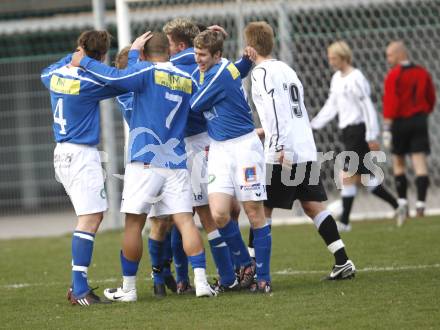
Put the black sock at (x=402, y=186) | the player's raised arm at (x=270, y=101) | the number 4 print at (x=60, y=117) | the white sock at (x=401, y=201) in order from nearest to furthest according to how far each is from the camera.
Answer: the number 4 print at (x=60, y=117)
the player's raised arm at (x=270, y=101)
the white sock at (x=401, y=201)
the black sock at (x=402, y=186)

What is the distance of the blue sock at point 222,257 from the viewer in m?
7.66

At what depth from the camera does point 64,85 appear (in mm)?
7438

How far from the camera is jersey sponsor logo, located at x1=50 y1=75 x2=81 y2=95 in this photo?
7391 millimetres

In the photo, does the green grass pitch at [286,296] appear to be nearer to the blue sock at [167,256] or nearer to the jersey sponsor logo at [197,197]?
the blue sock at [167,256]

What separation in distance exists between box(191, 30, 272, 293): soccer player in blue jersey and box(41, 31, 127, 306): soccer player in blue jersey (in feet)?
2.37

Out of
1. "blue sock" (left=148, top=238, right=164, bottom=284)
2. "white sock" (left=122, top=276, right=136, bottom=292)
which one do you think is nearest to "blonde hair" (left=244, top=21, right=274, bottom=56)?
"blue sock" (left=148, top=238, right=164, bottom=284)

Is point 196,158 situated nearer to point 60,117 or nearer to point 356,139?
point 60,117

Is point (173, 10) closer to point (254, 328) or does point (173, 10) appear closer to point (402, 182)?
point (402, 182)

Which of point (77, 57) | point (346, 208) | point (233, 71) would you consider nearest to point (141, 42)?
point (77, 57)

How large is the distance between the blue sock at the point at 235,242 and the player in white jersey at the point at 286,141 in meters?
0.44

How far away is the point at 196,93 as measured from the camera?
7293mm

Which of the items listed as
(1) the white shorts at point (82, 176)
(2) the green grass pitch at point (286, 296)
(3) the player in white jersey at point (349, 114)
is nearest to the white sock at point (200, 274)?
(2) the green grass pitch at point (286, 296)

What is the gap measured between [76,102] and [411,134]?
250 inches

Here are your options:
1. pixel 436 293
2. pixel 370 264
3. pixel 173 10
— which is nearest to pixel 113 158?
pixel 173 10
